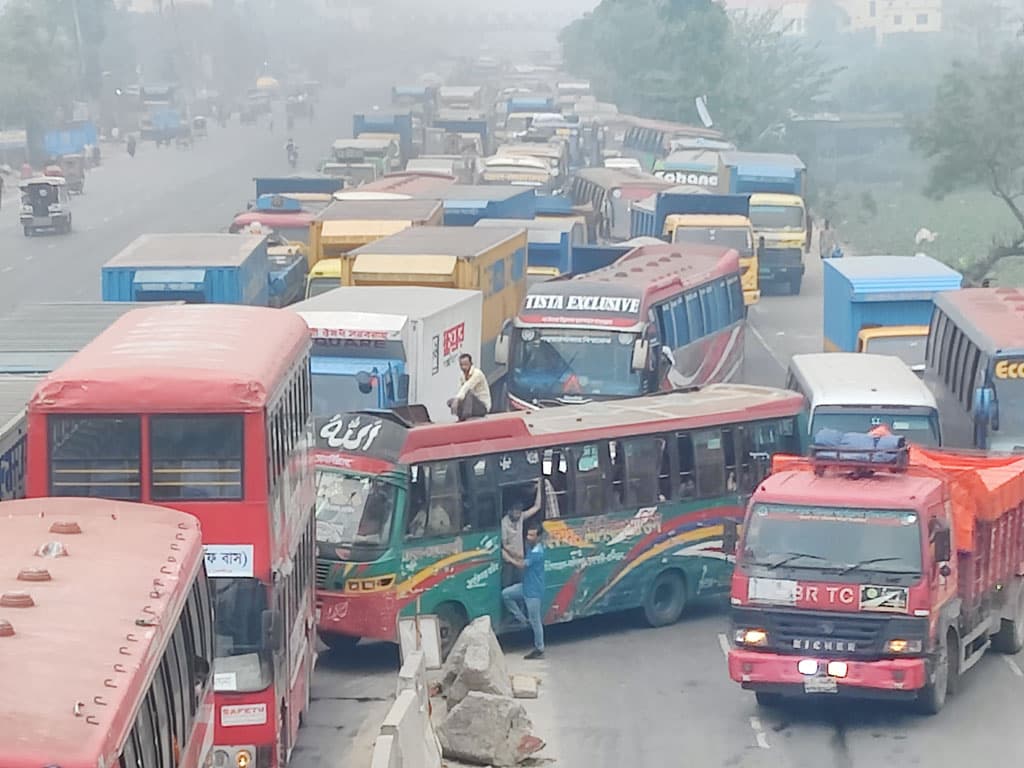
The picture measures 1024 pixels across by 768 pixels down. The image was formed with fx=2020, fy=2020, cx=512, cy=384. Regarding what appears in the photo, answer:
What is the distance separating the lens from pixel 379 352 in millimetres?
23250

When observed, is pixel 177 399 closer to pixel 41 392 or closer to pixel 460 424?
pixel 41 392

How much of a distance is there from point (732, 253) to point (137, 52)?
121309mm

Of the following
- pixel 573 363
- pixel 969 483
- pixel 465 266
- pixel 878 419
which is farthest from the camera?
pixel 465 266

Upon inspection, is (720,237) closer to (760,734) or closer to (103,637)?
(760,734)

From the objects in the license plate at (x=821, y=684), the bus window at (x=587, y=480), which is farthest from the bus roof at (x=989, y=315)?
the license plate at (x=821, y=684)

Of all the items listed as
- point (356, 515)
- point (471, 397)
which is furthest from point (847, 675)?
point (471, 397)

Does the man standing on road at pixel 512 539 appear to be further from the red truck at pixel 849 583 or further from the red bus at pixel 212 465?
the red bus at pixel 212 465

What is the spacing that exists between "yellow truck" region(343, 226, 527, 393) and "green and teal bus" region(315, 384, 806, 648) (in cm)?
534

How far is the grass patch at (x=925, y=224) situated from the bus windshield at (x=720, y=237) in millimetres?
17027

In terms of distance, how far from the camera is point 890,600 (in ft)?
50.2

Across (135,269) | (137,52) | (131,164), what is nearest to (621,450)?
(135,269)

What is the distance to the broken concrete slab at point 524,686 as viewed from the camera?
680 inches

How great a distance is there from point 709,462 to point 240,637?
8.32m

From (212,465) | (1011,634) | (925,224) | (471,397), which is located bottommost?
(925,224)
